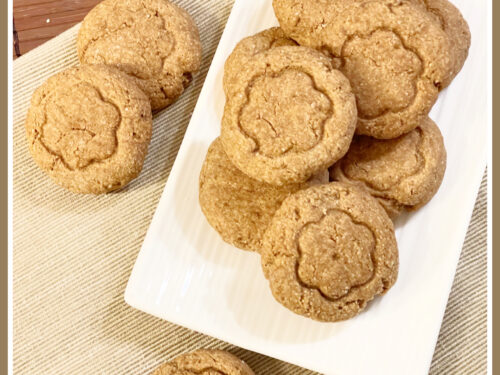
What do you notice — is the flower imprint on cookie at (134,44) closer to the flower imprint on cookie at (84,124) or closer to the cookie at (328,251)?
the flower imprint on cookie at (84,124)

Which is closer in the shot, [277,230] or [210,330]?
[277,230]

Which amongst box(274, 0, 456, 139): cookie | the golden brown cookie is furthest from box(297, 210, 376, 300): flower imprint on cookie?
the golden brown cookie

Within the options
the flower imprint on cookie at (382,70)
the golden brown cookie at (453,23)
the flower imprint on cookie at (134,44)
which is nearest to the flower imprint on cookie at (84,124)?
the flower imprint on cookie at (134,44)

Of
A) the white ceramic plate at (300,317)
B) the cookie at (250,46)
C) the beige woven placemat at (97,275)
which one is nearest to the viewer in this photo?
the white ceramic plate at (300,317)

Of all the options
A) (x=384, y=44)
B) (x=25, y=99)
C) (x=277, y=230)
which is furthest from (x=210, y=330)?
(x=25, y=99)

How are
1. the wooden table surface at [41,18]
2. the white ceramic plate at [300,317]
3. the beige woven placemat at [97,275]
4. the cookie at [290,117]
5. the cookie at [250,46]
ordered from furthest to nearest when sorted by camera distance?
the wooden table surface at [41,18]
the beige woven placemat at [97,275]
the cookie at [250,46]
the white ceramic plate at [300,317]
the cookie at [290,117]

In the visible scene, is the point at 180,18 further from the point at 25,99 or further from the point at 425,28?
the point at 425,28
